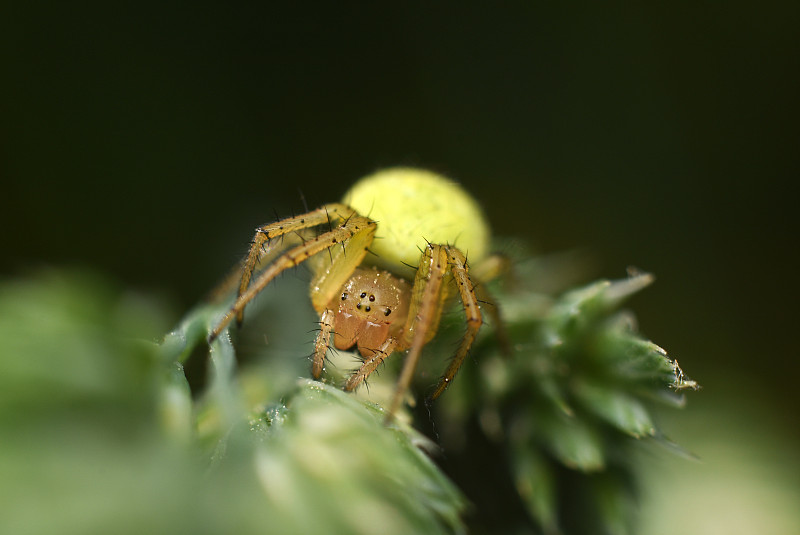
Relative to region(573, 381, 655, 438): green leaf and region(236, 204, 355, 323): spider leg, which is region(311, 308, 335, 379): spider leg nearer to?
region(236, 204, 355, 323): spider leg

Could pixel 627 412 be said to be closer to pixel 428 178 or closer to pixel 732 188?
pixel 428 178

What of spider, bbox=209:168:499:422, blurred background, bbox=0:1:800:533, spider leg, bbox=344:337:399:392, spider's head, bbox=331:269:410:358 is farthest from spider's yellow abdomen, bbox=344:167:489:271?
Answer: blurred background, bbox=0:1:800:533

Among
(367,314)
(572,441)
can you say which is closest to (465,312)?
(367,314)

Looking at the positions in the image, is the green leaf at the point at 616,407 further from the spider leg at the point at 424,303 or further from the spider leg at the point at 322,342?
the spider leg at the point at 322,342

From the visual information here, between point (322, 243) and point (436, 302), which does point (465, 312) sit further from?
point (322, 243)

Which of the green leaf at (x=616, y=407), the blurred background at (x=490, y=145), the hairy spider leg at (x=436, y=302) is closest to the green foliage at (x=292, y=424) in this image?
the green leaf at (x=616, y=407)

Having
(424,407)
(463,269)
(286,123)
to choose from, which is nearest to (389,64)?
(286,123)
